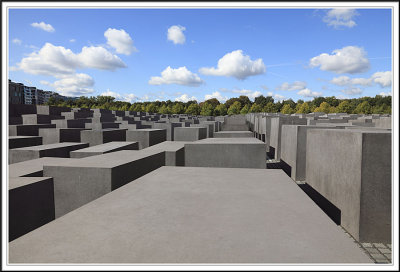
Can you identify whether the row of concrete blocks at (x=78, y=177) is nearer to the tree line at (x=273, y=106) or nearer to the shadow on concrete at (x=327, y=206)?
the shadow on concrete at (x=327, y=206)

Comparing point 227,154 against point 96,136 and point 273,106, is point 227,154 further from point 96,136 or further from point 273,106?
point 273,106

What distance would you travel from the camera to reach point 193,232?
2279 millimetres

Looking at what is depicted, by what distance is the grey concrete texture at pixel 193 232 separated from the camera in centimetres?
188

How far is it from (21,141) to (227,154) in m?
9.37

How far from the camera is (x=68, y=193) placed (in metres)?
5.16

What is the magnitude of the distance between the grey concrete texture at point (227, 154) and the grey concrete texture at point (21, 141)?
793cm

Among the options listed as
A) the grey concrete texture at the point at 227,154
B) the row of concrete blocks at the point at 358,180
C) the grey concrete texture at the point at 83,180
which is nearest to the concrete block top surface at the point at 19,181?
the grey concrete texture at the point at 83,180

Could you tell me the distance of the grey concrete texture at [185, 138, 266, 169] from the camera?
680 cm

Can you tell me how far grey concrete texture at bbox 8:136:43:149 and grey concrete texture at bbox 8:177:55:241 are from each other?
6.77 meters

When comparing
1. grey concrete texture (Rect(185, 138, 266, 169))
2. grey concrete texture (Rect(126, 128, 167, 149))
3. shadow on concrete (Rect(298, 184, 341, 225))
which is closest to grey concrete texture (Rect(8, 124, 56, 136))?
grey concrete texture (Rect(126, 128, 167, 149))

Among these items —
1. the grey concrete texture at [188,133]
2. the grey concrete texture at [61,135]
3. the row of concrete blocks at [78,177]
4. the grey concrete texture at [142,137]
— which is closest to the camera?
the row of concrete blocks at [78,177]

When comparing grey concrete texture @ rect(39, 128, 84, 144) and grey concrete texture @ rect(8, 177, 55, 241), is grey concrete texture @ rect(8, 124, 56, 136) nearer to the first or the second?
grey concrete texture @ rect(39, 128, 84, 144)

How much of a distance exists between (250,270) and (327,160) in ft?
16.7

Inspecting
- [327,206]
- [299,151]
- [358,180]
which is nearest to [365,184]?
[358,180]
